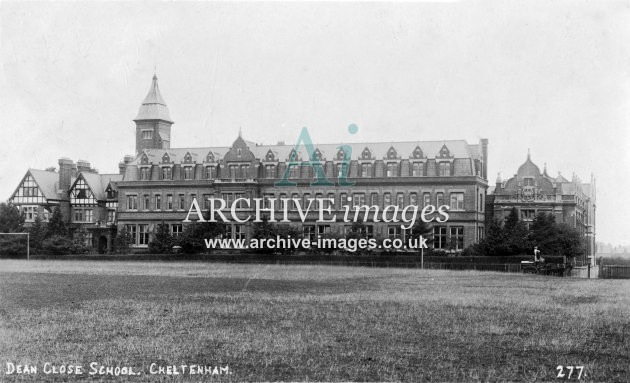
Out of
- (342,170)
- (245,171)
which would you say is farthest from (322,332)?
(245,171)

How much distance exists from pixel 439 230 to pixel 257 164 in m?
16.6

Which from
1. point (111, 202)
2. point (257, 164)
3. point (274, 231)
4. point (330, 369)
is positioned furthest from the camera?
point (111, 202)

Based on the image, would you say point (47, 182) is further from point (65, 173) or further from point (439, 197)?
point (439, 197)

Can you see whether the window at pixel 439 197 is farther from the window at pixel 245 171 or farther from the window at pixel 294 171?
the window at pixel 245 171

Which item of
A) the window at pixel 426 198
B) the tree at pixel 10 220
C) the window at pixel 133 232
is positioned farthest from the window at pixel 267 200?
the tree at pixel 10 220

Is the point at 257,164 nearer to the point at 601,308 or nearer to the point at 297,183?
the point at 297,183

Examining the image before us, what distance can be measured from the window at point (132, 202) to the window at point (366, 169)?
22.0 meters

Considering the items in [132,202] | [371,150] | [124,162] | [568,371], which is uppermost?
[371,150]

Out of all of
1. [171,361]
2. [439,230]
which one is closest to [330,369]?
[171,361]

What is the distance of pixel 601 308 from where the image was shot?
1961 cm

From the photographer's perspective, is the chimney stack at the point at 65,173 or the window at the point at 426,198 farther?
the chimney stack at the point at 65,173

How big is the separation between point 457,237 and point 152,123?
32.9 m

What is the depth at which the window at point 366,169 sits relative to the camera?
60688mm

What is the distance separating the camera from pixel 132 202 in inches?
2677
